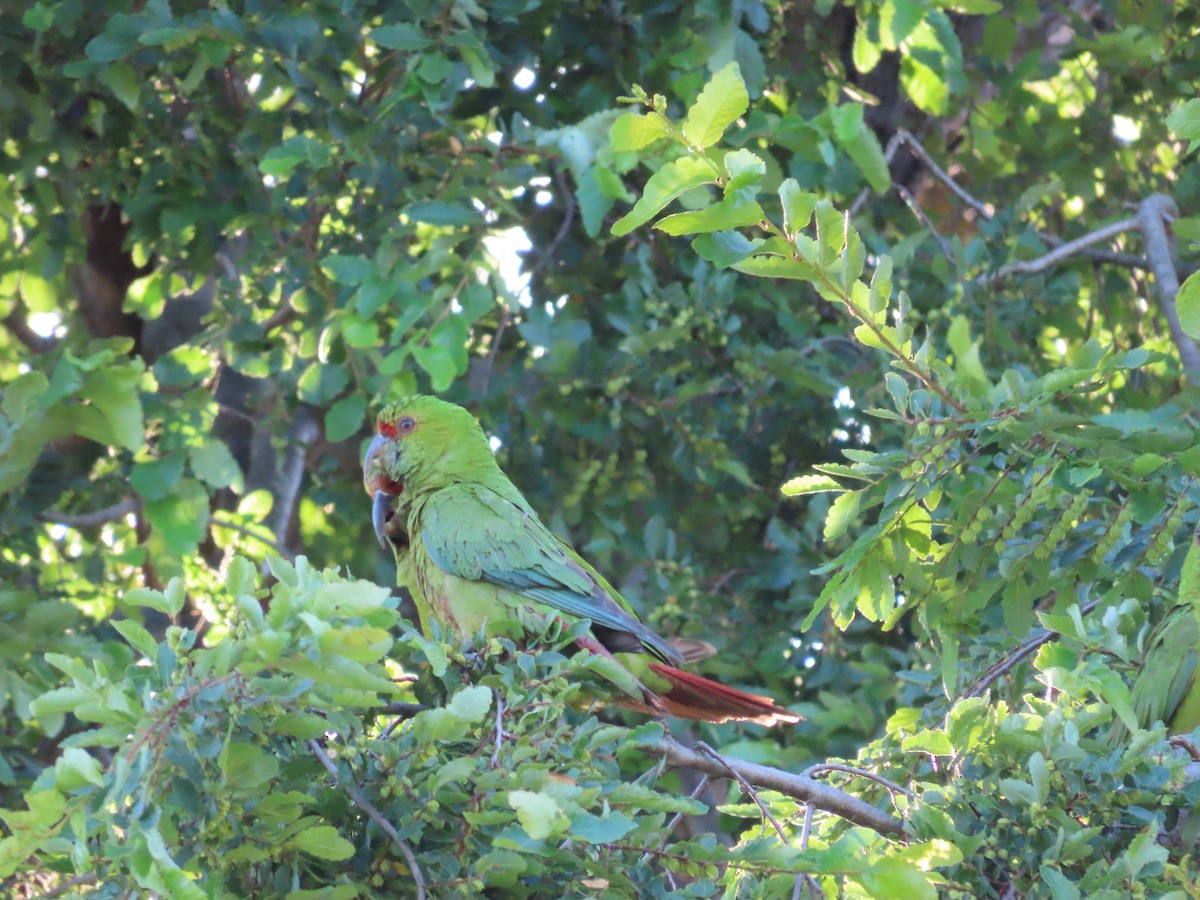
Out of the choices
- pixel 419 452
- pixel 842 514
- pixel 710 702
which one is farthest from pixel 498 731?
pixel 419 452

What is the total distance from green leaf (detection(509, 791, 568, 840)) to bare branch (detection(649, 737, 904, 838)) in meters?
0.62

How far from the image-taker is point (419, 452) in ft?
12.6

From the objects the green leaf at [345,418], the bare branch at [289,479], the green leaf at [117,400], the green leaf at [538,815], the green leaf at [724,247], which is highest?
the green leaf at [724,247]

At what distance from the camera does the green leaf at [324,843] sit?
1.64m

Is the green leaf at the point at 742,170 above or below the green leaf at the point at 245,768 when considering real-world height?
above

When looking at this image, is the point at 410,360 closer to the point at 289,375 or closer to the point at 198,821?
the point at 289,375

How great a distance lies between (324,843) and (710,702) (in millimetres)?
1384

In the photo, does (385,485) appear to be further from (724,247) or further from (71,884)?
(71,884)

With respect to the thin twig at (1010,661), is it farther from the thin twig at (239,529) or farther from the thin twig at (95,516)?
the thin twig at (95,516)

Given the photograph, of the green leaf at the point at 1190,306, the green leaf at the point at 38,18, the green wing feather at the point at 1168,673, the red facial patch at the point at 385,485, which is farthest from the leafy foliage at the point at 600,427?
the red facial patch at the point at 385,485

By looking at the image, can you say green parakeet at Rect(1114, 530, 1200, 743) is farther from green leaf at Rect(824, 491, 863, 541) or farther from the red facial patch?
the red facial patch

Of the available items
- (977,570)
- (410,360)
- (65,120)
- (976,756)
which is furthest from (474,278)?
(976,756)

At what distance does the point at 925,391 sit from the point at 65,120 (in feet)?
12.3

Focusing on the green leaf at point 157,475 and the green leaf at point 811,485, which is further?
the green leaf at point 157,475
